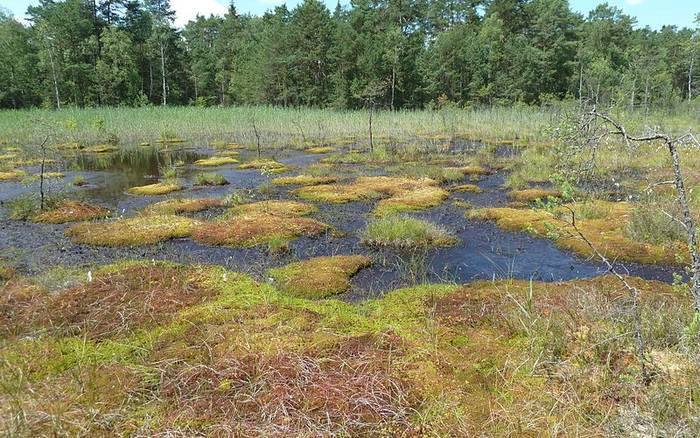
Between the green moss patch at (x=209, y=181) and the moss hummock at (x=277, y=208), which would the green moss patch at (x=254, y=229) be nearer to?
the moss hummock at (x=277, y=208)

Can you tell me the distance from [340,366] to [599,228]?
21.7ft

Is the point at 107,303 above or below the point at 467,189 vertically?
below

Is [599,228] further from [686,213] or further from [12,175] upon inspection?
[12,175]

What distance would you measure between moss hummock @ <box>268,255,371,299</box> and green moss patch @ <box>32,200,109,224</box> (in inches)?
222

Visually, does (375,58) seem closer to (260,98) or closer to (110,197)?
(260,98)

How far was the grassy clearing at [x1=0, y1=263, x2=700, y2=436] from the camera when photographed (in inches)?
110

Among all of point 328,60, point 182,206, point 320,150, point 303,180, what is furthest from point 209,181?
point 328,60

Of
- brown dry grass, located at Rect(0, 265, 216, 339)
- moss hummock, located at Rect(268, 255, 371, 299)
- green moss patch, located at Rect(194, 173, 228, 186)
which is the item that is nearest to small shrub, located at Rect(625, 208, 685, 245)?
moss hummock, located at Rect(268, 255, 371, 299)

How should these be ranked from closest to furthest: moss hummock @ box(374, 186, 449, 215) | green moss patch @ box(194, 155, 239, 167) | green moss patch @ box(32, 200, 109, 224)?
green moss patch @ box(32, 200, 109, 224) < moss hummock @ box(374, 186, 449, 215) < green moss patch @ box(194, 155, 239, 167)

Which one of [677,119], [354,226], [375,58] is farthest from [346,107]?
[354,226]

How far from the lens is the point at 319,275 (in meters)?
5.93

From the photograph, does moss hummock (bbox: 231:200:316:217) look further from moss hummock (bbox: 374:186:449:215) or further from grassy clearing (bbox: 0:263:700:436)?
grassy clearing (bbox: 0:263:700:436)

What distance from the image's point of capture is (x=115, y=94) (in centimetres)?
4216

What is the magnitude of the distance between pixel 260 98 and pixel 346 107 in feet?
30.0
